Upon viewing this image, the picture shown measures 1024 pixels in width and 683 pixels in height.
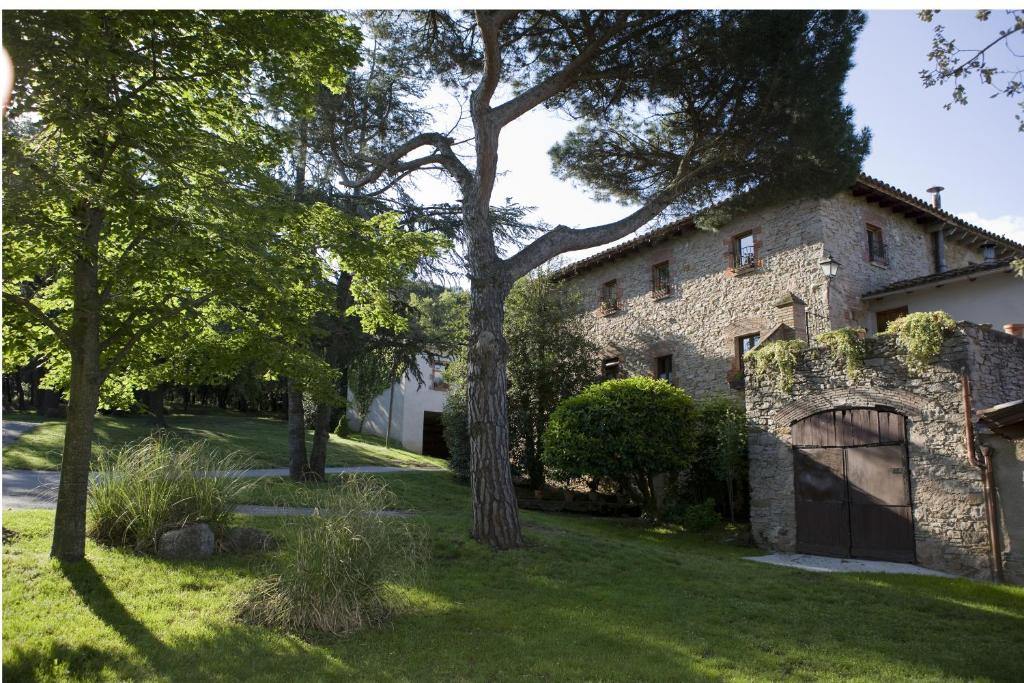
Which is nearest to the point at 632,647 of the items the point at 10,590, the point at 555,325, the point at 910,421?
the point at 10,590

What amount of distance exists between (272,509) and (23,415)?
59.6ft

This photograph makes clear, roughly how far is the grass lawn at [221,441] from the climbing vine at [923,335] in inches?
417

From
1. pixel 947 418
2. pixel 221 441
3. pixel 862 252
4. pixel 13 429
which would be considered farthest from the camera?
pixel 221 441

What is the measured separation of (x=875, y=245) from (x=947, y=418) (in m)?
6.21

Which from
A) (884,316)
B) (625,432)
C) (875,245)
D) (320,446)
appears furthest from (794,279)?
(320,446)

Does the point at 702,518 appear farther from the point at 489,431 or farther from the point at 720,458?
the point at 489,431

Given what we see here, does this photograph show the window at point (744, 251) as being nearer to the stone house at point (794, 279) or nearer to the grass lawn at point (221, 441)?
the stone house at point (794, 279)

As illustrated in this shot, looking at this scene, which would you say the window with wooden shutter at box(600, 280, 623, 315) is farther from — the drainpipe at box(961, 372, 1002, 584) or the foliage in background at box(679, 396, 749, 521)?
the drainpipe at box(961, 372, 1002, 584)

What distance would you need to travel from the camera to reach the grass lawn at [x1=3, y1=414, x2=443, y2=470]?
13344 mm

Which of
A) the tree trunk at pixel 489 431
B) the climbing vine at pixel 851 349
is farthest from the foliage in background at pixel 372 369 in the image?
the climbing vine at pixel 851 349

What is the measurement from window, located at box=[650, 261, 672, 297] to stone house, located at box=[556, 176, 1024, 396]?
3 centimetres

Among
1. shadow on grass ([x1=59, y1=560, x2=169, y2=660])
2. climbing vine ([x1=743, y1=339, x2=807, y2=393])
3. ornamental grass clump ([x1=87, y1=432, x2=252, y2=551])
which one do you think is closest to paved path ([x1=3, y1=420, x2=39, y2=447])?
ornamental grass clump ([x1=87, y1=432, x2=252, y2=551])

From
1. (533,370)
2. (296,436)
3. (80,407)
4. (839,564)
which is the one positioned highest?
(533,370)

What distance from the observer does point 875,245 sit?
14.1 metres
